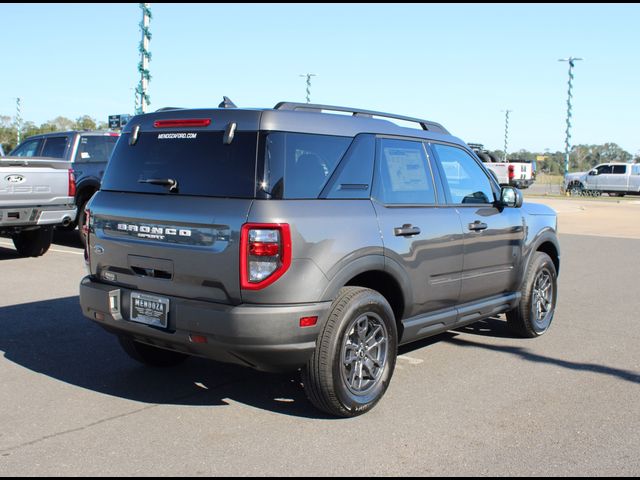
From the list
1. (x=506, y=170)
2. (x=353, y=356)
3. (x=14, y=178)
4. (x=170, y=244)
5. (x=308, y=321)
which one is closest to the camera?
(x=308, y=321)

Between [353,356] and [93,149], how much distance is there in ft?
32.0

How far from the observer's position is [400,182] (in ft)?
16.6

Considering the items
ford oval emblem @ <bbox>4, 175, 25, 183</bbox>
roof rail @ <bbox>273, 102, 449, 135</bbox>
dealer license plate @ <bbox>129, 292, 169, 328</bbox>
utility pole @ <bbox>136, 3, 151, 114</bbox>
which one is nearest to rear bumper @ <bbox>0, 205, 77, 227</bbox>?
Answer: ford oval emblem @ <bbox>4, 175, 25, 183</bbox>

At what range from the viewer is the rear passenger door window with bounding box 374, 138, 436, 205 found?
4.90 metres

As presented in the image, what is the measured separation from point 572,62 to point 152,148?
43.5 metres

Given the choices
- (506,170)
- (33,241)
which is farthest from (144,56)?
(506,170)

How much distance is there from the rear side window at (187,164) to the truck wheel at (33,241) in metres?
6.83

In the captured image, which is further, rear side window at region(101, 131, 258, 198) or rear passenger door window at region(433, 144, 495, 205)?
rear passenger door window at region(433, 144, 495, 205)

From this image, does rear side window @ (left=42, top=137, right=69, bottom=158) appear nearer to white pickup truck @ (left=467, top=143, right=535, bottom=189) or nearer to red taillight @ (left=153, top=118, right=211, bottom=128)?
red taillight @ (left=153, top=118, right=211, bottom=128)

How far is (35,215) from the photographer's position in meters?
10.4

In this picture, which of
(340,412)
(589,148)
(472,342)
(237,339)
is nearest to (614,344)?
(472,342)

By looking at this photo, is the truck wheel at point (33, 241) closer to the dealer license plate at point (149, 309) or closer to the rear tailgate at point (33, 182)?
the rear tailgate at point (33, 182)

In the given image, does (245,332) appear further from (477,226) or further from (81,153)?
(81,153)

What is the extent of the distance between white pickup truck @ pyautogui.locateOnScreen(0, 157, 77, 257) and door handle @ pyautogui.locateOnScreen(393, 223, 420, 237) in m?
7.31
